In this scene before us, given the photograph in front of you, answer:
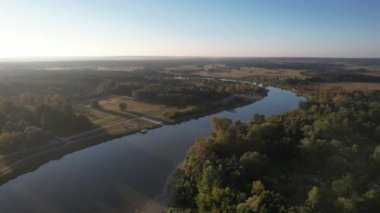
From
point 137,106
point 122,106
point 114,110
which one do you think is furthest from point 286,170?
point 137,106

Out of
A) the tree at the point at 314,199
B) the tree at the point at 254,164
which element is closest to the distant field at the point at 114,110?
the tree at the point at 254,164

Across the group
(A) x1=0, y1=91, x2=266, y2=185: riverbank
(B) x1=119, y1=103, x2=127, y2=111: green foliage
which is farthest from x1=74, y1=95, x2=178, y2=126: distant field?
(A) x1=0, y1=91, x2=266, y2=185: riverbank

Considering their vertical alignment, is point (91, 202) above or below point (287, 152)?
below

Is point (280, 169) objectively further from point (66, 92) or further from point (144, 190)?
point (66, 92)

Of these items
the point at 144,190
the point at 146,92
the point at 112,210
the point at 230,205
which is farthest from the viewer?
the point at 146,92

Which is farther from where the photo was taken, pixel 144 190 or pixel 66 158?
pixel 66 158

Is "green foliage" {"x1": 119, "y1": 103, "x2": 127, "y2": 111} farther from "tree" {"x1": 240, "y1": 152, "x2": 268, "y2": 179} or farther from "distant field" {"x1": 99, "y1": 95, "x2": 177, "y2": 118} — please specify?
"tree" {"x1": 240, "y1": 152, "x2": 268, "y2": 179}

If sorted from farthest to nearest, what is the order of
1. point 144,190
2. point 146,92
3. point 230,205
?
point 146,92, point 144,190, point 230,205

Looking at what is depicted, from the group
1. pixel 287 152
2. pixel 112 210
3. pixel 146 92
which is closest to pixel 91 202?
pixel 112 210
